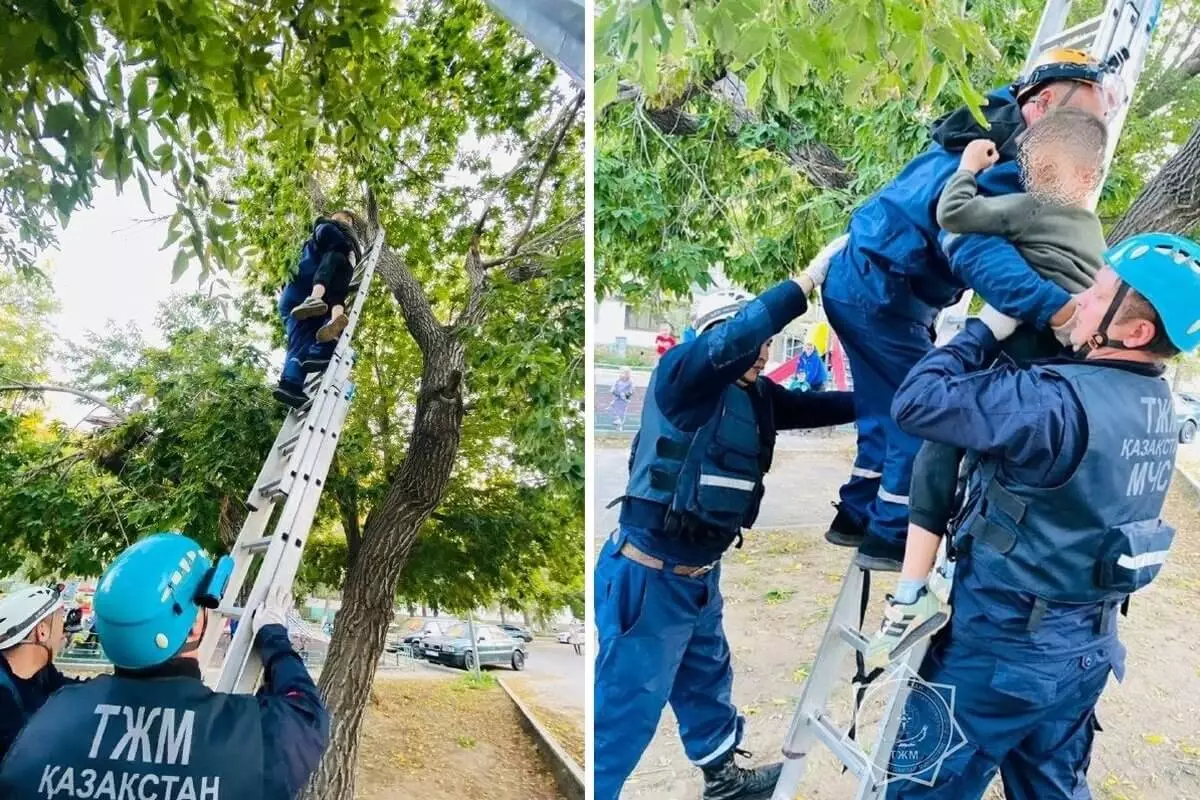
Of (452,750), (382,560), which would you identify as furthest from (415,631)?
(452,750)

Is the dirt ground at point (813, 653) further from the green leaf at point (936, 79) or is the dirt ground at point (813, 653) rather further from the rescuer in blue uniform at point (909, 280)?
the green leaf at point (936, 79)

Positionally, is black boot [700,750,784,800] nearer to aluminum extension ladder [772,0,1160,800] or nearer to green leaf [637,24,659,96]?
aluminum extension ladder [772,0,1160,800]

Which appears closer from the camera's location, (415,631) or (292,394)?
(292,394)

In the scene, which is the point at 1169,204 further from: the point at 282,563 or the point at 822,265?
the point at 282,563

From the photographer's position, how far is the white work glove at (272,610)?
1.30 m

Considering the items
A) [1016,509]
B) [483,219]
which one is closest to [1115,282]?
[1016,509]

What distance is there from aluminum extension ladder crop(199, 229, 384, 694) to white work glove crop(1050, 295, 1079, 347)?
1.22 m

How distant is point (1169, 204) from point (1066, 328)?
68 cm

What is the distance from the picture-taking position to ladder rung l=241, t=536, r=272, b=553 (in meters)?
1.49

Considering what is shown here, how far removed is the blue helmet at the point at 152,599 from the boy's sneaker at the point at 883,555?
2.92ft

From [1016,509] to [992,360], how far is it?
0.18 meters

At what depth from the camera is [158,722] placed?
3.34 ft

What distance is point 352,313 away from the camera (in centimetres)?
198

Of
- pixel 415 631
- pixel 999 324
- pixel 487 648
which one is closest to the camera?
pixel 999 324
